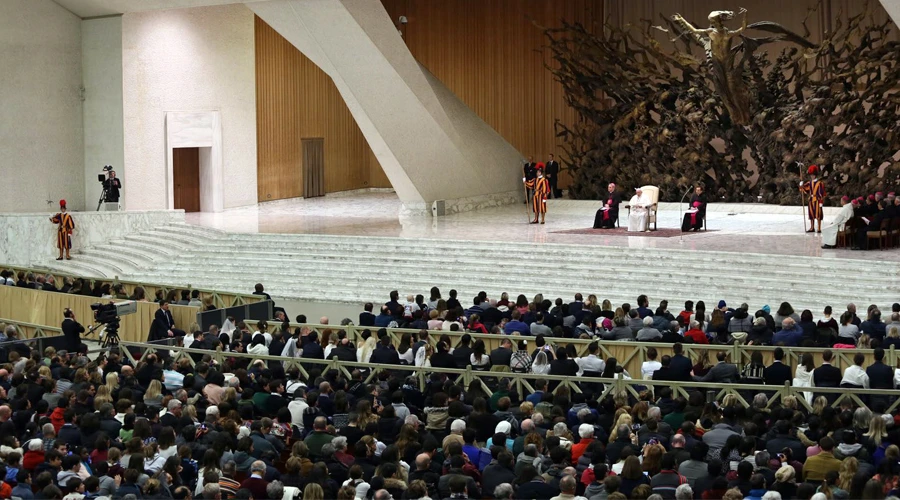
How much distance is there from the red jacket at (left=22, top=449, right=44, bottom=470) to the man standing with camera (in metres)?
16.1

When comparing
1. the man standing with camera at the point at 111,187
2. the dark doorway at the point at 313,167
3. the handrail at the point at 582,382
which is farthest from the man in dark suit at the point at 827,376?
the dark doorway at the point at 313,167

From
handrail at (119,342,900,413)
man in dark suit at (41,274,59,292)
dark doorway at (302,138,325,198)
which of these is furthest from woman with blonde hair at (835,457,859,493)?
dark doorway at (302,138,325,198)

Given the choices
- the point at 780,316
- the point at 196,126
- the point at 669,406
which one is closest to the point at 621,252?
the point at 780,316

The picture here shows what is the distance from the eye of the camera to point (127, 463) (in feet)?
23.7

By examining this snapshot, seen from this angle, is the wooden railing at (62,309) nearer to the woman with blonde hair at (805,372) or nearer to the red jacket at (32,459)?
the red jacket at (32,459)

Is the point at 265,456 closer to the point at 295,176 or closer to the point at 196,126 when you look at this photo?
the point at 196,126

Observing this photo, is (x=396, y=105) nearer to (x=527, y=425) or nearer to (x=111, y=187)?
(x=111, y=187)

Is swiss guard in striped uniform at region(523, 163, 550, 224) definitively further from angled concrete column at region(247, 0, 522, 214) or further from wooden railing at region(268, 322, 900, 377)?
wooden railing at region(268, 322, 900, 377)

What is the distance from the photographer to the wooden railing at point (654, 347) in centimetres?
960

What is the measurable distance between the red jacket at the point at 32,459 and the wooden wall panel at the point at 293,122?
20.8m

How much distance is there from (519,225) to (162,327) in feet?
32.6

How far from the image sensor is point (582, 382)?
9250 mm

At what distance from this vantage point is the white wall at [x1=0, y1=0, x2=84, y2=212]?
74.5ft

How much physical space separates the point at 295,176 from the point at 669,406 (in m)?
22.0
